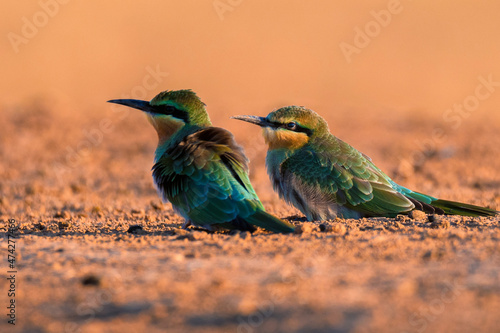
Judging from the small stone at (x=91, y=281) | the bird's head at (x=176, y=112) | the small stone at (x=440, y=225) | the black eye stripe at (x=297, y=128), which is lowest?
the small stone at (x=91, y=281)

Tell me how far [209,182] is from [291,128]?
44.5 inches

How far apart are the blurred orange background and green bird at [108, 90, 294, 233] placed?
12608 millimetres

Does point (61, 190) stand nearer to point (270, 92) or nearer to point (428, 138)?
point (428, 138)

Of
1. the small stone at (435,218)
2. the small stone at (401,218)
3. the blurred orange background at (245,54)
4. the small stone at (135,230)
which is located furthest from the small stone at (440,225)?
the blurred orange background at (245,54)

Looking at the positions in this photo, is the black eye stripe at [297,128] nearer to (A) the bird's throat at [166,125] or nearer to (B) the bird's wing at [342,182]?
(B) the bird's wing at [342,182]

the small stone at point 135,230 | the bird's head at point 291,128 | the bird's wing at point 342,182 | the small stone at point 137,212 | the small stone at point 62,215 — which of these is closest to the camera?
the small stone at point 135,230

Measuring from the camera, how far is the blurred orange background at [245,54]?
18.8m

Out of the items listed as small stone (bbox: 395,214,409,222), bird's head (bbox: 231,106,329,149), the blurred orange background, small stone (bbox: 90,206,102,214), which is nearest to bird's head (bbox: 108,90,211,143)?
bird's head (bbox: 231,106,329,149)

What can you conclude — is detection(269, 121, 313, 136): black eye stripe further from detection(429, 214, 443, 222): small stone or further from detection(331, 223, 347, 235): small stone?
detection(331, 223, 347, 235): small stone

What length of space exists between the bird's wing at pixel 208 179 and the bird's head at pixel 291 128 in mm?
583

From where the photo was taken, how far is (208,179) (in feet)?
14.7

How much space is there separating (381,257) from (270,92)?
15.6 meters

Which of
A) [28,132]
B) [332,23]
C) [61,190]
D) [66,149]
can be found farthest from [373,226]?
[332,23]

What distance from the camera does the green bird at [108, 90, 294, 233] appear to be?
430 centimetres
